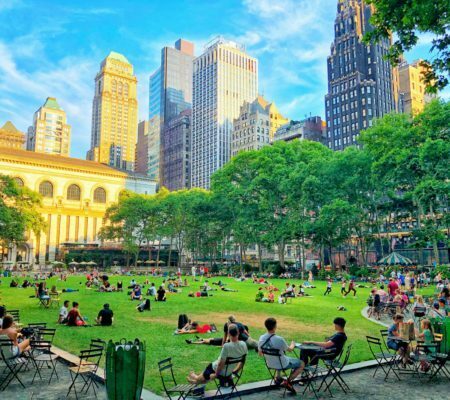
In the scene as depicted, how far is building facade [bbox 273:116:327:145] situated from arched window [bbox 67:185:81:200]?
59.6m

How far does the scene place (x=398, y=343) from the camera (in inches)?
407

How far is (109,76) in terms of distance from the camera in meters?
195

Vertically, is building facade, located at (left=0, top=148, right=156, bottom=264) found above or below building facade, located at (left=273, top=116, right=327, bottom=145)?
below

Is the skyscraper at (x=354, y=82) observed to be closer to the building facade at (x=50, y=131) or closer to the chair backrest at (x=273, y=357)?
the chair backrest at (x=273, y=357)

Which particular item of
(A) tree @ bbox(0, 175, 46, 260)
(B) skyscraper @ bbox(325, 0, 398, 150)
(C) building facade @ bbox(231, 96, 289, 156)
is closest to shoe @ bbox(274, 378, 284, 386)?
(A) tree @ bbox(0, 175, 46, 260)

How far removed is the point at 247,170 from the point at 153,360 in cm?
5298

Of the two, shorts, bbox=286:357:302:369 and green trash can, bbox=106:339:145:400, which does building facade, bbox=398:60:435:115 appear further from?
green trash can, bbox=106:339:145:400

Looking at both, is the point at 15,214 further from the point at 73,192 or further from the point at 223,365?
the point at 223,365

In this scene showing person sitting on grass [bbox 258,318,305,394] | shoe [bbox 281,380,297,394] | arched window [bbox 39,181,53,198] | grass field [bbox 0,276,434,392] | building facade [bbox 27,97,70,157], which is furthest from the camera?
building facade [bbox 27,97,70,157]

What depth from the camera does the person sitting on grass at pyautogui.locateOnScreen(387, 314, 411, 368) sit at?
10086 mm

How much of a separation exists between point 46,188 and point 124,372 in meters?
→ 103

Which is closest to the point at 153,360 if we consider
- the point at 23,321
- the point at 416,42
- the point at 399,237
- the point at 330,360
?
the point at 330,360

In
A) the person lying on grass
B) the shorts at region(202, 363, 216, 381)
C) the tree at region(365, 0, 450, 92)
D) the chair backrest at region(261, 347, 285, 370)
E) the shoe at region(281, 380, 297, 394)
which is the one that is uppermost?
the tree at region(365, 0, 450, 92)

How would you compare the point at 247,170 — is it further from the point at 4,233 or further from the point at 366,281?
the point at 4,233
